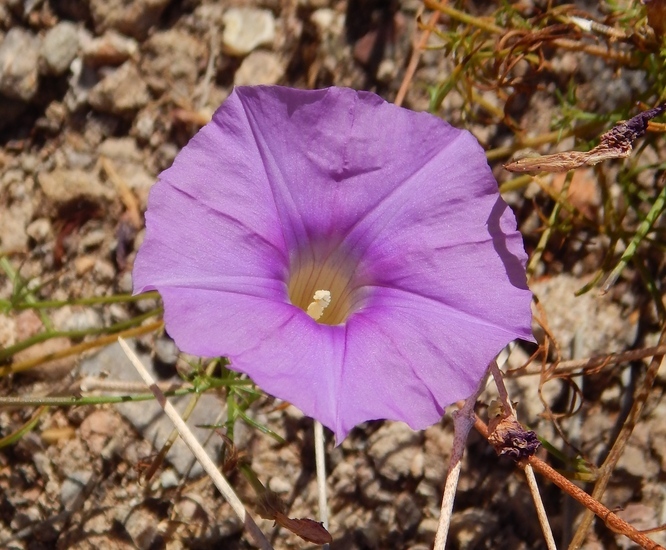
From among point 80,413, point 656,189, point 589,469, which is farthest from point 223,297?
point 656,189

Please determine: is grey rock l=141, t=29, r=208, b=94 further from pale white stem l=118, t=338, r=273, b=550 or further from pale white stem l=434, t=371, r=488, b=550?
pale white stem l=434, t=371, r=488, b=550

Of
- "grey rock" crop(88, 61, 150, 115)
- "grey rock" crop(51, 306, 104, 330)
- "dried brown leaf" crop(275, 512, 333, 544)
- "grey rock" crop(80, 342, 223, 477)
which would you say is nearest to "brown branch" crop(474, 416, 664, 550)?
"dried brown leaf" crop(275, 512, 333, 544)

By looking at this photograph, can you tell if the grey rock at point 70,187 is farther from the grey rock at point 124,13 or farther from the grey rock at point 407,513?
the grey rock at point 407,513

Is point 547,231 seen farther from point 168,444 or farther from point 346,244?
point 168,444

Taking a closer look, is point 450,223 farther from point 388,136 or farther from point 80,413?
point 80,413

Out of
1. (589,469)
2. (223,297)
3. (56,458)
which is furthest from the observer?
(56,458)

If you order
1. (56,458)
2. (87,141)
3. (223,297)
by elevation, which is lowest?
(56,458)
